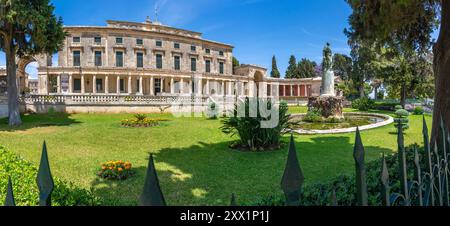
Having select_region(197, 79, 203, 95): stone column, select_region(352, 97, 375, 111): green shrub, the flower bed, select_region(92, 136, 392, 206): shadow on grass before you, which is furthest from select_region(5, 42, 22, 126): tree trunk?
select_region(352, 97, 375, 111): green shrub

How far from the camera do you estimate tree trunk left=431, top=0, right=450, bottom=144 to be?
524cm

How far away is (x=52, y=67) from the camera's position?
1587 inches

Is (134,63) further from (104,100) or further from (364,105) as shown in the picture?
(364,105)

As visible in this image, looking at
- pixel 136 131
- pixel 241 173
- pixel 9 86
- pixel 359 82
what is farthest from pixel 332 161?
pixel 359 82

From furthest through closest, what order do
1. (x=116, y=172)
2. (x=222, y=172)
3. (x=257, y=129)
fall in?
(x=257, y=129), (x=222, y=172), (x=116, y=172)

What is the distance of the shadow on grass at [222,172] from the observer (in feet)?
16.8

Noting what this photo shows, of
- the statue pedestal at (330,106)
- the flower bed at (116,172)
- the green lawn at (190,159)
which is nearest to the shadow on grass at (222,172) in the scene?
the green lawn at (190,159)

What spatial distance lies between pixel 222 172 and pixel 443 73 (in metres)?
5.53

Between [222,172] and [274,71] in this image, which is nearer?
[222,172]

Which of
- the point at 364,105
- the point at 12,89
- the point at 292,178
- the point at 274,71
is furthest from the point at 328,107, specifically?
the point at 274,71

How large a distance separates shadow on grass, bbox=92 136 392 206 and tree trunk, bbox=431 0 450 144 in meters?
2.19

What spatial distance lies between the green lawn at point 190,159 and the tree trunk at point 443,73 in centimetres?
233

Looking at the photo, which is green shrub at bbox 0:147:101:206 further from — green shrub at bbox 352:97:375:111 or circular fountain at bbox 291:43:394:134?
green shrub at bbox 352:97:375:111

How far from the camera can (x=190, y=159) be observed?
814 cm
